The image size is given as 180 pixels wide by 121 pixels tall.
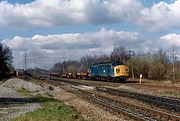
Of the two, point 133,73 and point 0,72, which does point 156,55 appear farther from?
point 0,72

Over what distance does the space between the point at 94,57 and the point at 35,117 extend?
147382 millimetres

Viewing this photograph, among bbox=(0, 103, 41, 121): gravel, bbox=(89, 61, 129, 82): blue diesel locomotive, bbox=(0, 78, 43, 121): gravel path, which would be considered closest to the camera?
bbox=(0, 103, 41, 121): gravel

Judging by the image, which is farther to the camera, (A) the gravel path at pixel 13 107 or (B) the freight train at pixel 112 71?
(B) the freight train at pixel 112 71

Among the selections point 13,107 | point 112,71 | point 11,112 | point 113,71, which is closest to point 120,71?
point 113,71

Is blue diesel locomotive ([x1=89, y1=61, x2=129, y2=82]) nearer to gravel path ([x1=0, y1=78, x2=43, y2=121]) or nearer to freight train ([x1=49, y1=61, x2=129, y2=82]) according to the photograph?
freight train ([x1=49, y1=61, x2=129, y2=82])

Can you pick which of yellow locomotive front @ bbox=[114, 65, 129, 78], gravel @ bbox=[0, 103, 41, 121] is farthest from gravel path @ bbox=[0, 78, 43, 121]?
yellow locomotive front @ bbox=[114, 65, 129, 78]

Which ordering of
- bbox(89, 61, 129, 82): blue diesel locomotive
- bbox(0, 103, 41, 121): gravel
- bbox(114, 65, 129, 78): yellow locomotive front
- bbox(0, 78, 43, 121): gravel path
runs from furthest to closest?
1. bbox(89, 61, 129, 82): blue diesel locomotive
2. bbox(114, 65, 129, 78): yellow locomotive front
3. bbox(0, 78, 43, 121): gravel path
4. bbox(0, 103, 41, 121): gravel

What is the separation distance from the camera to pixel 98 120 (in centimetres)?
1645

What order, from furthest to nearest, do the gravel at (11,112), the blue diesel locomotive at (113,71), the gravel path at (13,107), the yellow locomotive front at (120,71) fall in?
the blue diesel locomotive at (113,71), the yellow locomotive front at (120,71), the gravel path at (13,107), the gravel at (11,112)

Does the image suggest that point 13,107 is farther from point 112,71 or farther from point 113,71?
point 112,71

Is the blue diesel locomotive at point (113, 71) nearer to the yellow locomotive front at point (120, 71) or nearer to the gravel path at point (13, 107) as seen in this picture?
the yellow locomotive front at point (120, 71)

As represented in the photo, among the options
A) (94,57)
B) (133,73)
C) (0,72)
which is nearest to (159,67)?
(133,73)

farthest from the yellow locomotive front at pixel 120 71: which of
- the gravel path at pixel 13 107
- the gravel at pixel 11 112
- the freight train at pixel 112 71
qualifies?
the gravel at pixel 11 112

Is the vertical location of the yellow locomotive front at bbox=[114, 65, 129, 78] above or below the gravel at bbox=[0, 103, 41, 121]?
above
